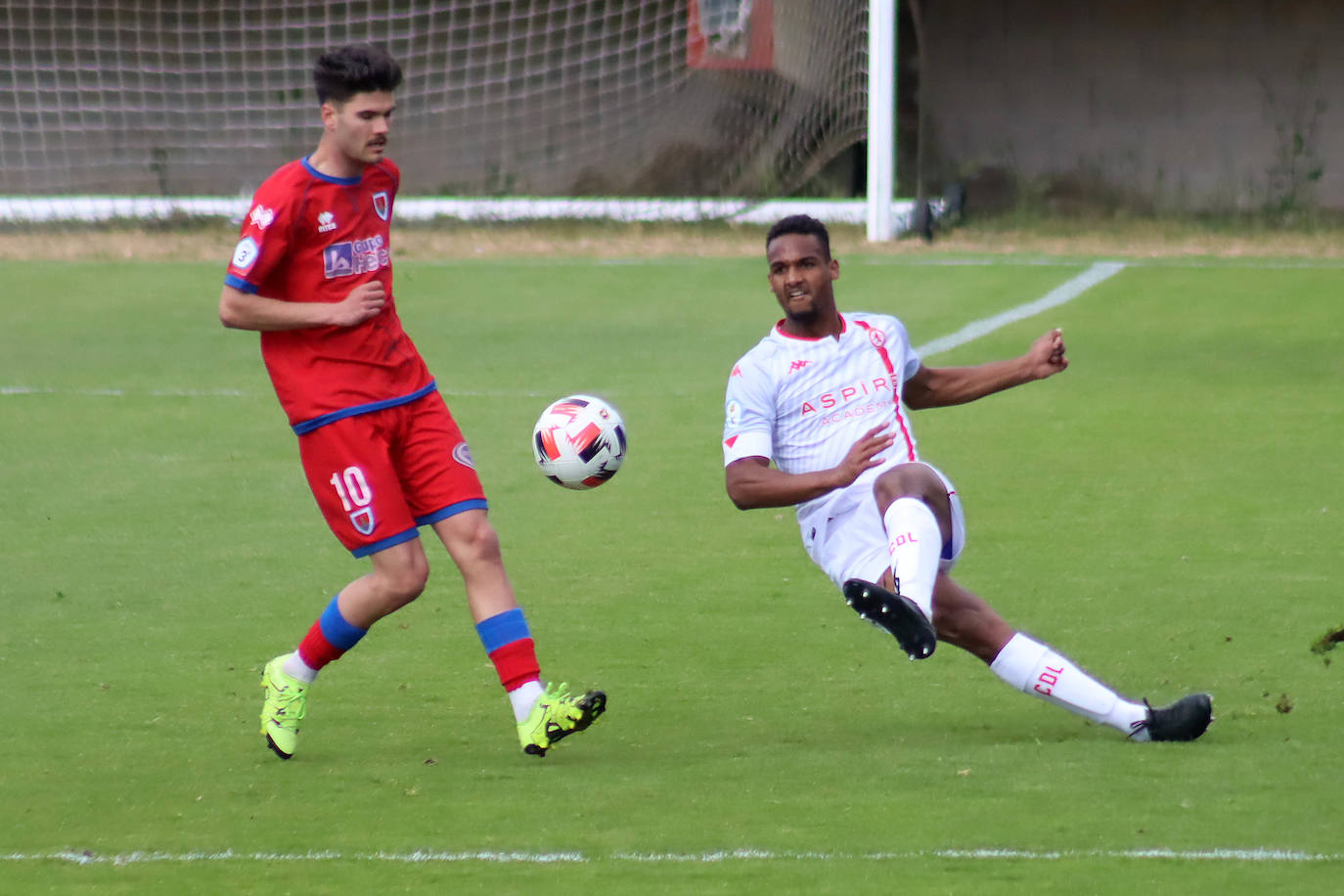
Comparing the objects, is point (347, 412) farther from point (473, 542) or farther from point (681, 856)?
point (681, 856)

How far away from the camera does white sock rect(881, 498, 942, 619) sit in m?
4.67

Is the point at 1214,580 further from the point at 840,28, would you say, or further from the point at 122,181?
the point at 122,181

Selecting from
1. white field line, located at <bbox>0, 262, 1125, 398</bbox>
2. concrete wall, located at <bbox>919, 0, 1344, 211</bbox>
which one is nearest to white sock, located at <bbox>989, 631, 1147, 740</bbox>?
white field line, located at <bbox>0, 262, 1125, 398</bbox>

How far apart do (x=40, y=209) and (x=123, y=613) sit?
1191 centimetres

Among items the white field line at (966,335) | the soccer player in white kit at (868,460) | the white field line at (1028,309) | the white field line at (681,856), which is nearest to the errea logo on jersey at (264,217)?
the soccer player in white kit at (868,460)

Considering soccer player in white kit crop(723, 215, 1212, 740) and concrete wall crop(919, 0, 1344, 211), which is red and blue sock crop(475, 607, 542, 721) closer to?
soccer player in white kit crop(723, 215, 1212, 740)

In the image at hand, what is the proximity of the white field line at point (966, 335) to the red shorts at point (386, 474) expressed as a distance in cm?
574

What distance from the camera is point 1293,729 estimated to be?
16.4 ft

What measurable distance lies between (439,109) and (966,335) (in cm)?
758

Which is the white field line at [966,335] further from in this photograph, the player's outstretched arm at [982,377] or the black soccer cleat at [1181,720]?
the black soccer cleat at [1181,720]

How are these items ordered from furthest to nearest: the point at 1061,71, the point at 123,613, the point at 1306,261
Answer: the point at 1061,71
the point at 1306,261
the point at 123,613

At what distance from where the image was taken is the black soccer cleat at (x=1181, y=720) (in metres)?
4.84

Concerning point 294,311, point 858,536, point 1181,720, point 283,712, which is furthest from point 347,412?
point 1181,720

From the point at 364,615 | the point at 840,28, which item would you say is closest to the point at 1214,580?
the point at 364,615
